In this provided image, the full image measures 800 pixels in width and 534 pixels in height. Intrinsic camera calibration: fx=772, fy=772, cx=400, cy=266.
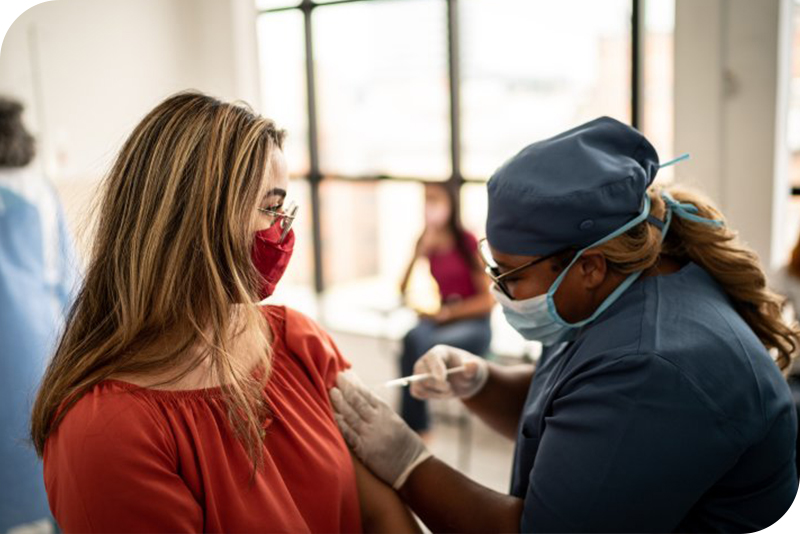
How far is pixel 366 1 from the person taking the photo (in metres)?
3.96

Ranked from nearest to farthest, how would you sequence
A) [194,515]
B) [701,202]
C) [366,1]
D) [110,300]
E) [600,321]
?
[194,515]
[110,300]
[600,321]
[701,202]
[366,1]

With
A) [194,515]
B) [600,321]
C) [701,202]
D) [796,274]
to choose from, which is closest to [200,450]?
[194,515]

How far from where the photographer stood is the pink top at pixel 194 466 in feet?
3.39

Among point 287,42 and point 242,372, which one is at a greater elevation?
point 287,42

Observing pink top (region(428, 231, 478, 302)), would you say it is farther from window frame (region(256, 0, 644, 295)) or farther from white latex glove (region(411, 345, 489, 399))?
white latex glove (region(411, 345, 489, 399))

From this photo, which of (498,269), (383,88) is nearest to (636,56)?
(383,88)

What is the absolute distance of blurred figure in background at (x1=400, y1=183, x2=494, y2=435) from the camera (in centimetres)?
339

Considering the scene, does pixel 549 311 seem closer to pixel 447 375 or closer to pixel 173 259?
pixel 447 375

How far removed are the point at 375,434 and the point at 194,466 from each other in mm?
401

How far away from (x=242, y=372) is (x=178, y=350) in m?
0.11

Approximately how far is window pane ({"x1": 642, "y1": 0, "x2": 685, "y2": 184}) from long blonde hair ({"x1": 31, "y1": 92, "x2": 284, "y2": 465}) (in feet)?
7.03

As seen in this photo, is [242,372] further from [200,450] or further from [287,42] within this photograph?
[287,42]

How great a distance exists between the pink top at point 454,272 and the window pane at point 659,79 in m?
0.89

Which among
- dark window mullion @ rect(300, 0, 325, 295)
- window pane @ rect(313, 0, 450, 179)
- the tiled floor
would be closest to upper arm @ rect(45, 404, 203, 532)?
the tiled floor
